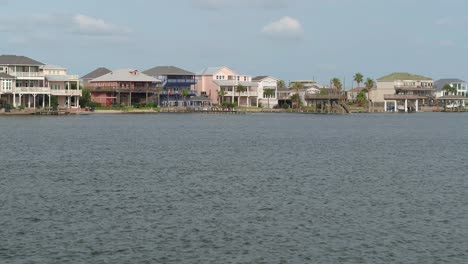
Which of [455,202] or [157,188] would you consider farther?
[157,188]

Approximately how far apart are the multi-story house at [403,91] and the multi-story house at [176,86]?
55006 mm

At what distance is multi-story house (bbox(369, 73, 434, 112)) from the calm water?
129749mm

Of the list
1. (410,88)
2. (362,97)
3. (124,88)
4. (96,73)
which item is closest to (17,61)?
(124,88)

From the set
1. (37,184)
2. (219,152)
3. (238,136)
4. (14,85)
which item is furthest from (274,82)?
(37,184)

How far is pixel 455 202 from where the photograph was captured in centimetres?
Answer: 3647

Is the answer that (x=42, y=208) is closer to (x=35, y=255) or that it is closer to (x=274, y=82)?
(x=35, y=255)

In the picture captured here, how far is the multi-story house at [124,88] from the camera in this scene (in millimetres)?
156500

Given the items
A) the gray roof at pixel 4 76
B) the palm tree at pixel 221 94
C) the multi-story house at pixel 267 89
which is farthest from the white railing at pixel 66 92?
the multi-story house at pixel 267 89

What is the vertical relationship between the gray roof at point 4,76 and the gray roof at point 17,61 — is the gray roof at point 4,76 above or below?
below

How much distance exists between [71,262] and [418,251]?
485 inches

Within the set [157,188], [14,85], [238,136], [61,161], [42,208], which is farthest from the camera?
[14,85]

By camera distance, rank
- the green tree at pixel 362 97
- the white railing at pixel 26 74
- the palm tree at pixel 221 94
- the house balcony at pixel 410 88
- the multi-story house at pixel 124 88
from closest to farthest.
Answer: the white railing at pixel 26 74
the multi-story house at pixel 124 88
the palm tree at pixel 221 94
the house balcony at pixel 410 88
the green tree at pixel 362 97

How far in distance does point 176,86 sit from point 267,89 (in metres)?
28.7

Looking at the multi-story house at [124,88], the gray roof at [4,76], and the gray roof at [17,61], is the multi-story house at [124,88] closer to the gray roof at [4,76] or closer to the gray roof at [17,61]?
the gray roof at [17,61]
